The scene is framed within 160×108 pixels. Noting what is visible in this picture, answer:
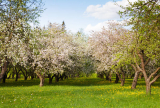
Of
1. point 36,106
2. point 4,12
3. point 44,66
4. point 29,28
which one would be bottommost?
point 36,106

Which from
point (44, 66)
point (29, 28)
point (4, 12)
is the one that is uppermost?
point (4, 12)

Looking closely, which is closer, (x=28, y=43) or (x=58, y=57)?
(x=28, y=43)

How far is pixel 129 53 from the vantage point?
23.3 metres

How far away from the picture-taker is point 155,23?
18609 millimetres

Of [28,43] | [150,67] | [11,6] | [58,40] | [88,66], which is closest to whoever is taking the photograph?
[11,6]

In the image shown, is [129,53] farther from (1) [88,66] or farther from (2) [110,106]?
(1) [88,66]

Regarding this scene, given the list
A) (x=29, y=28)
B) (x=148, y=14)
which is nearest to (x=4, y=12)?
(x=29, y=28)

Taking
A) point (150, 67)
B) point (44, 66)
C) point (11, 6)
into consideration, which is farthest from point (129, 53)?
point (150, 67)

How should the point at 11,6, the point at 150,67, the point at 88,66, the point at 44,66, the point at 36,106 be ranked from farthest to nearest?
1. the point at 88,66
2. the point at 150,67
3. the point at 44,66
4. the point at 11,6
5. the point at 36,106

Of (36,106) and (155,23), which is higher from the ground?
(155,23)

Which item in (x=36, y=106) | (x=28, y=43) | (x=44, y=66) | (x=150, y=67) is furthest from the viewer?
(x=150, y=67)

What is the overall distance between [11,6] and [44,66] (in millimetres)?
19957

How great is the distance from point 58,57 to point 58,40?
14.4 feet

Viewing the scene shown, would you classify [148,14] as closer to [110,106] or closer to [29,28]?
[110,106]
